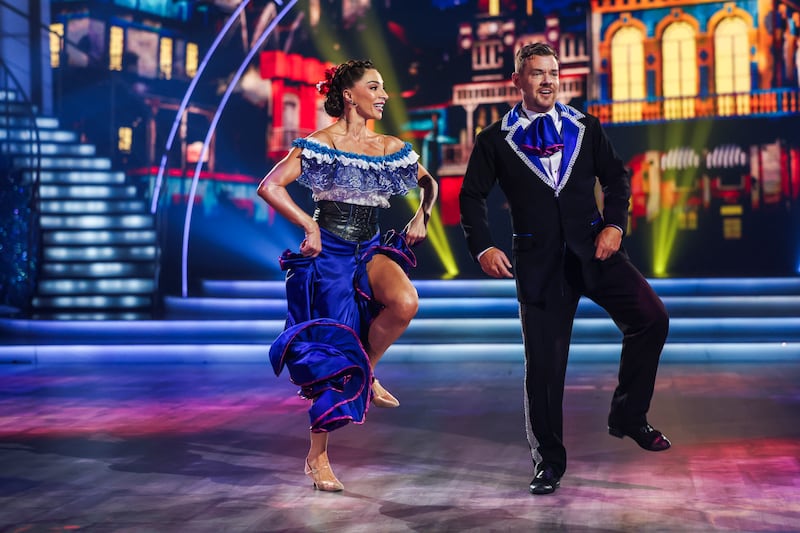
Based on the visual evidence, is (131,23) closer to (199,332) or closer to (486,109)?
(486,109)

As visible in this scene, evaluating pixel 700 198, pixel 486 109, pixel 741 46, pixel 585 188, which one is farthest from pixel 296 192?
pixel 585 188

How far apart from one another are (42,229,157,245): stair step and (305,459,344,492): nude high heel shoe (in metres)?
7.16

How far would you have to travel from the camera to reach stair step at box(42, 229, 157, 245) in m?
10.4

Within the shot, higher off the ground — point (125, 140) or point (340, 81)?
point (125, 140)

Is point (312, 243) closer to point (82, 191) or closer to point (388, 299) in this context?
point (388, 299)

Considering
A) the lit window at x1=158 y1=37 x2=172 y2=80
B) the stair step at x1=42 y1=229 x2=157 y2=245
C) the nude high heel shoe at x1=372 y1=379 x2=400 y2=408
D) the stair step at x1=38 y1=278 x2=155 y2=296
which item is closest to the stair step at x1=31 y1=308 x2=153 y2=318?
the stair step at x1=38 y1=278 x2=155 y2=296

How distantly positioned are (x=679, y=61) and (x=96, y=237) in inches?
297

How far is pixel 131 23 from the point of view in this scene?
44.8 feet

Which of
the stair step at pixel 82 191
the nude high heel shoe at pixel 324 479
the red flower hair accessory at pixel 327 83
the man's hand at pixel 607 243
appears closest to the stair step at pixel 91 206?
the stair step at pixel 82 191

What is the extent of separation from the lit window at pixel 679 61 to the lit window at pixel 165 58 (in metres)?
6.10

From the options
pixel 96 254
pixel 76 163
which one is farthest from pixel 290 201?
pixel 76 163

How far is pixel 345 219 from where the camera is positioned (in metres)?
3.85

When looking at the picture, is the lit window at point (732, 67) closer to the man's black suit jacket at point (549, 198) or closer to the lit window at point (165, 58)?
the lit window at point (165, 58)

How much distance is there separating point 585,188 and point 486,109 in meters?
9.11
